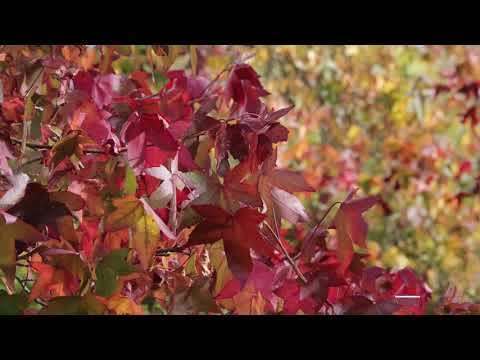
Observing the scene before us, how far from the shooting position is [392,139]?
4812 mm

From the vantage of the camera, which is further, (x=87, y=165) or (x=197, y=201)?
(x=87, y=165)

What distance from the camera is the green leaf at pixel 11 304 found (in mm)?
919

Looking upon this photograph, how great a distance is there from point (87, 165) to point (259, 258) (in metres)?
0.24

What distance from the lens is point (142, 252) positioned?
93 cm

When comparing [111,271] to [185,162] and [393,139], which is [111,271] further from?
[393,139]

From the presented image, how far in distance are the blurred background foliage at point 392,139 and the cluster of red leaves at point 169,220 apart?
300 centimetres

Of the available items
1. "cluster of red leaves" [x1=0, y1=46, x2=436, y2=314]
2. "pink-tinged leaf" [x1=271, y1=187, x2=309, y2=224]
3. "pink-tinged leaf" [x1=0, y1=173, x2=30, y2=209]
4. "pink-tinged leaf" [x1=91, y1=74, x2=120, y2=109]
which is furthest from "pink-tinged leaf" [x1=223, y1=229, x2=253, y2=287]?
"pink-tinged leaf" [x1=91, y1=74, x2=120, y2=109]

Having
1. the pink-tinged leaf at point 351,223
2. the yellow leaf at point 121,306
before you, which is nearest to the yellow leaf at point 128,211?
the yellow leaf at point 121,306

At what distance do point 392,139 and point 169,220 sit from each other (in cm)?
396

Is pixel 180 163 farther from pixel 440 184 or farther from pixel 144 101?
pixel 440 184
